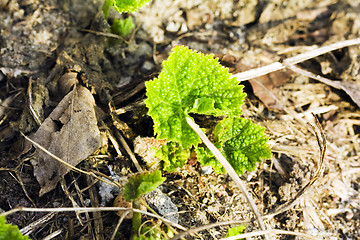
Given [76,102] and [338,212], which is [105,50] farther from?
[338,212]

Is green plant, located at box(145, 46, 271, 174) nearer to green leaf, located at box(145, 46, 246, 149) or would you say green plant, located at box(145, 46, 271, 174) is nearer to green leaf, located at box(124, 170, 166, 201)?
green leaf, located at box(145, 46, 246, 149)

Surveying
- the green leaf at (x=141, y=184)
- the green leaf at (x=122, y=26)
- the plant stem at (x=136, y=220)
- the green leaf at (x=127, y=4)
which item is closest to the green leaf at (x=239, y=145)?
the green leaf at (x=141, y=184)

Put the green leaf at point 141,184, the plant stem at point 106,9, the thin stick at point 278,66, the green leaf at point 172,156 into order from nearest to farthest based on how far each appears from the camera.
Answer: the green leaf at point 141,184 → the green leaf at point 172,156 → the thin stick at point 278,66 → the plant stem at point 106,9

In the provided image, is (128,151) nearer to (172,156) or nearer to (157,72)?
(172,156)

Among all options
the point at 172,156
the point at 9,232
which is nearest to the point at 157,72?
the point at 172,156

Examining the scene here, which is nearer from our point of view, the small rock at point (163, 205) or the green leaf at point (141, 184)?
the green leaf at point (141, 184)

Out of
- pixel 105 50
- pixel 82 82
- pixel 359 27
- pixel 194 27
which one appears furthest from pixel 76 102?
pixel 359 27

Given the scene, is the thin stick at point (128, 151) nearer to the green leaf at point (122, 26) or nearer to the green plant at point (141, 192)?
the green plant at point (141, 192)

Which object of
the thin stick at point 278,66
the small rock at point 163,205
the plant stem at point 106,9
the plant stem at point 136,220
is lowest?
the small rock at point 163,205
